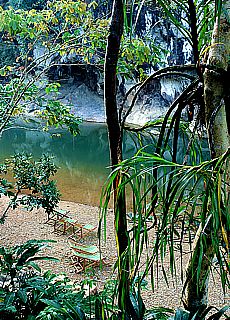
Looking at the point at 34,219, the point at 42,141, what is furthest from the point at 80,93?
the point at 34,219

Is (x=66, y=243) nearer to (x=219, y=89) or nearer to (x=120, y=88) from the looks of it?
(x=219, y=89)

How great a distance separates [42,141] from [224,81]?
1269 centimetres

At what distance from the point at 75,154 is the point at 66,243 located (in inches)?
260

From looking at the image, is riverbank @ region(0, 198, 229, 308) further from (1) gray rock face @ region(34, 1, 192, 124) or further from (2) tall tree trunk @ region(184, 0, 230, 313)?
→ (1) gray rock face @ region(34, 1, 192, 124)

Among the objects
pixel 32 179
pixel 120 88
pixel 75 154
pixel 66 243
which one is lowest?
pixel 66 243

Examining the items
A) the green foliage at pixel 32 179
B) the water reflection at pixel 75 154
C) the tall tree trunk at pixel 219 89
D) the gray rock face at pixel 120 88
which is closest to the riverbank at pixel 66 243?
the green foliage at pixel 32 179

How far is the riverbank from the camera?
3604 millimetres

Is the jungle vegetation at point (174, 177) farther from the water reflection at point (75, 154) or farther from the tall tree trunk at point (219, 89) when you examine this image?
the water reflection at point (75, 154)

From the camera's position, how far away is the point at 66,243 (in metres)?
5.00

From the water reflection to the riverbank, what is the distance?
103 centimetres

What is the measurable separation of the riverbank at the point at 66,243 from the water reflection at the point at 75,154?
1.03m

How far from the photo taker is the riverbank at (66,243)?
11.8ft

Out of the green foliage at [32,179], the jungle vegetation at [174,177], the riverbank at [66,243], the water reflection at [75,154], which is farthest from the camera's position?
the water reflection at [75,154]

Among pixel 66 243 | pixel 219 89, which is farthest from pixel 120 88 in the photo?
pixel 219 89
